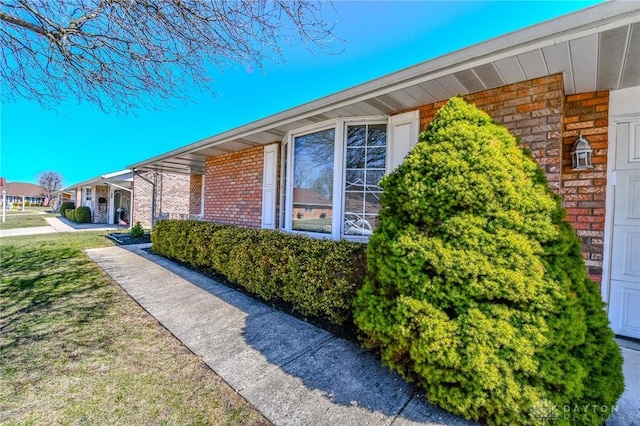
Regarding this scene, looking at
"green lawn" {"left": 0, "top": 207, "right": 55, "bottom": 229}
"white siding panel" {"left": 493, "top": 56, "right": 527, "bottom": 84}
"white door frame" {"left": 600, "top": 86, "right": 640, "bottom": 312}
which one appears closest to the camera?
"white siding panel" {"left": 493, "top": 56, "right": 527, "bottom": 84}

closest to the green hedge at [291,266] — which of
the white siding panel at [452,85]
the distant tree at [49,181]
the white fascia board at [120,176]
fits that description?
the white siding panel at [452,85]

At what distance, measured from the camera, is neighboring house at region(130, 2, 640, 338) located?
242 cm

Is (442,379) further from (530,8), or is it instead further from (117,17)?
(117,17)

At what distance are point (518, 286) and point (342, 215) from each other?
2.79 metres

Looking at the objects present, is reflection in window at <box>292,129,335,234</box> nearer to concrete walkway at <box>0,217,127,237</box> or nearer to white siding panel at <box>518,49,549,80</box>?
white siding panel at <box>518,49,549,80</box>

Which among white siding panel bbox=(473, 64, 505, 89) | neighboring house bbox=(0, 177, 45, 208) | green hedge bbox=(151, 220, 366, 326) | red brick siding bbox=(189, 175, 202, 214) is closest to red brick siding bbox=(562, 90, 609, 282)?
white siding panel bbox=(473, 64, 505, 89)

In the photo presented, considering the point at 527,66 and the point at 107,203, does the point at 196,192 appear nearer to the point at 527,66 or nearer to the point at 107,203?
the point at 107,203

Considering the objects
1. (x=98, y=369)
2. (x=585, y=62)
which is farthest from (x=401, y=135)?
(x=98, y=369)

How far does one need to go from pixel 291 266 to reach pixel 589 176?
3787mm

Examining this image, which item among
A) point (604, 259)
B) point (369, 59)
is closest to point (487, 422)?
point (604, 259)

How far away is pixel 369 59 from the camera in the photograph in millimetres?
5152

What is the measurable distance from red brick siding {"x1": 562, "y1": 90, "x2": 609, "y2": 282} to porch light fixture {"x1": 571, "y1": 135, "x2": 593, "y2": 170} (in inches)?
3.3

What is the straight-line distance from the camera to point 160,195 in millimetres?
16375

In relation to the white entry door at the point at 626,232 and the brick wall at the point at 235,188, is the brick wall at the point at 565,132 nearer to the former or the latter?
the white entry door at the point at 626,232
